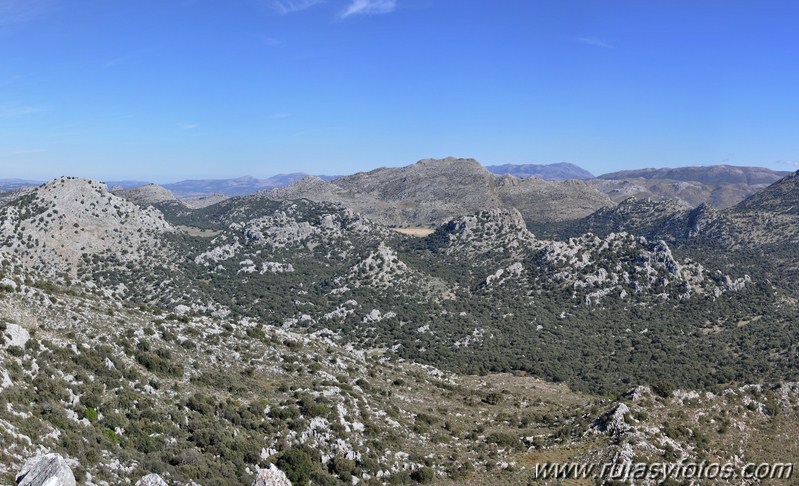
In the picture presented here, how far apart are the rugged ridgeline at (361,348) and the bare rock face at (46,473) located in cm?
65

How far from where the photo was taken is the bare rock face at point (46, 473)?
720 inches

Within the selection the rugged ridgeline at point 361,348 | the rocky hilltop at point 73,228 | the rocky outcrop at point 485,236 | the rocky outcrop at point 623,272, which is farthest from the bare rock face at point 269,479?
the rocky outcrop at point 485,236

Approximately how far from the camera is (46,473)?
18500 millimetres

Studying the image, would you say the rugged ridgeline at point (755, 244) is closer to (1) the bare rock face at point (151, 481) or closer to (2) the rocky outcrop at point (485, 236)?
(2) the rocky outcrop at point (485, 236)

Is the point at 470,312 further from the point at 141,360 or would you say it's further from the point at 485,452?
the point at 141,360

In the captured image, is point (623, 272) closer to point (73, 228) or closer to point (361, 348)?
point (361, 348)

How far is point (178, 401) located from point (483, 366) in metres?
52.0

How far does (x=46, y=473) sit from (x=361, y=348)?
219 ft

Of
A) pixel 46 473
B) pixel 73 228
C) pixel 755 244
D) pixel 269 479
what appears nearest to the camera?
pixel 46 473

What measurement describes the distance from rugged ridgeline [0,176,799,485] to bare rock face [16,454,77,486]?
653 mm

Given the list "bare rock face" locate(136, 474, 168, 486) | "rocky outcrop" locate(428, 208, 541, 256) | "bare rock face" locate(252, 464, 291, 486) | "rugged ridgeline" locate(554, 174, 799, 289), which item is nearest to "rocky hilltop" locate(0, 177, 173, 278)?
"rocky outcrop" locate(428, 208, 541, 256)

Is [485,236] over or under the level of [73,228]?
under

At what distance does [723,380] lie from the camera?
227 ft

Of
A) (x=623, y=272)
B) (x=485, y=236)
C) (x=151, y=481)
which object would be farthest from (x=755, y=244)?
(x=151, y=481)
